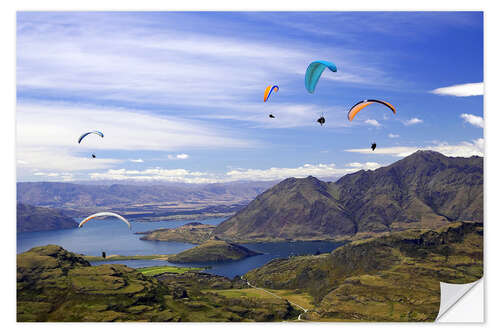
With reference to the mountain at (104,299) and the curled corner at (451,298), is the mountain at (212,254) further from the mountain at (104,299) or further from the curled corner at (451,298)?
the curled corner at (451,298)

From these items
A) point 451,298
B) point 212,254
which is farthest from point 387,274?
point 212,254

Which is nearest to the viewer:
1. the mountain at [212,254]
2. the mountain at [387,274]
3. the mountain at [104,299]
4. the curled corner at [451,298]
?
the curled corner at [451,298]

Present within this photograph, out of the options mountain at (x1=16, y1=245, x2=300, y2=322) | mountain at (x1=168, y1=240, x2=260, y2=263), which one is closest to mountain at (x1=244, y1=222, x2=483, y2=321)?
mountain at (x1=16, y1=245, x2=300, y2=322)

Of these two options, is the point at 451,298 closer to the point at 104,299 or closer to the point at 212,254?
the point at 104,299

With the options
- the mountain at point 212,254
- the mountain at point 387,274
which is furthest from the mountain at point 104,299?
the mountain at point 212,254

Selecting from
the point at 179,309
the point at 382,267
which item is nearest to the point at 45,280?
the point at 179,309
